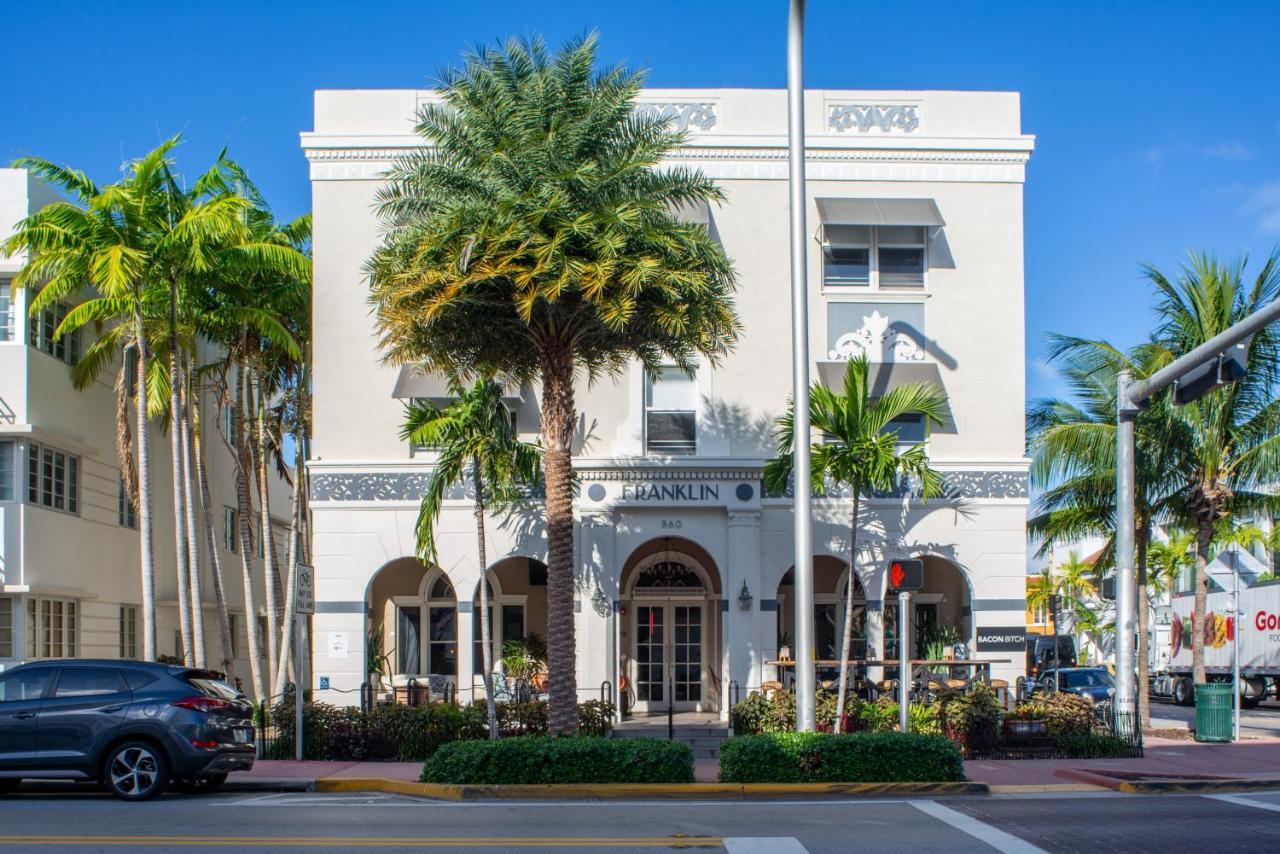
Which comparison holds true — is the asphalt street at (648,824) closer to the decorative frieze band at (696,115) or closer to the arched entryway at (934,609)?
the arched entryway at (934,609)

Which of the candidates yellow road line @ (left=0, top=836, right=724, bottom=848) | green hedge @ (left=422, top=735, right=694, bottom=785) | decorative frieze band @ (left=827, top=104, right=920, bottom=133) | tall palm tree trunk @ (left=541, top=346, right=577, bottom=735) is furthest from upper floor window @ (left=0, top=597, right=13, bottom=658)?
decorative frieze band @ (left=827, top=104, right=920, bottom=133)

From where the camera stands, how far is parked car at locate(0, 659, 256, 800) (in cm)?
1496

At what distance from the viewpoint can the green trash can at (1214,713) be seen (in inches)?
894

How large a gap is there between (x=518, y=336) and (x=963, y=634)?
11.7m

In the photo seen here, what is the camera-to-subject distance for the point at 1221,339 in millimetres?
16922

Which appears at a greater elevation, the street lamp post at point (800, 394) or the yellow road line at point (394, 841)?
the street lamp post at point (800, 394)

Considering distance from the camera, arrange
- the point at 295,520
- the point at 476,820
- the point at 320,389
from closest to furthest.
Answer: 1. the point at 476,820
2. the point at 320,389
3. the point at 295,520

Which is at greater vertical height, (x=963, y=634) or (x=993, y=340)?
(x=993, y=340)

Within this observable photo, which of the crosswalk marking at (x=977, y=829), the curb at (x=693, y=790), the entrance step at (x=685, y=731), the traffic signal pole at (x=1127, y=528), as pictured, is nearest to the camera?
the crosswalk marking at (x=977, y=829)

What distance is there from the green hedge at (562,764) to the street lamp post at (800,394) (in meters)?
1.83

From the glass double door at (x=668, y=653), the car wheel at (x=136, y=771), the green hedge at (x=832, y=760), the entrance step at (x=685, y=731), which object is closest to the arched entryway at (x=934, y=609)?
the glass double door at (x=668, y=653)

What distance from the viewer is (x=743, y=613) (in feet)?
79.2

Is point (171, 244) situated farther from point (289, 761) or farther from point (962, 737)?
point (962, 737)

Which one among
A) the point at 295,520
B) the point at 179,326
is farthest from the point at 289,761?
the point at 179,326
